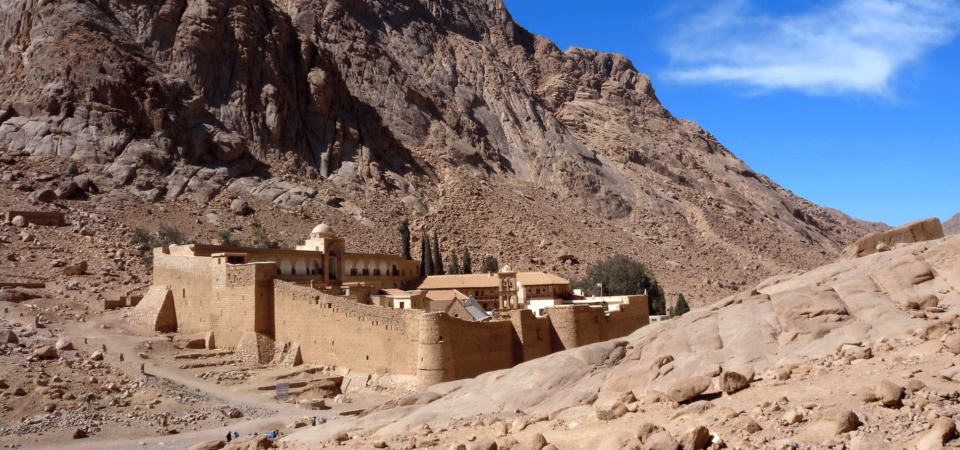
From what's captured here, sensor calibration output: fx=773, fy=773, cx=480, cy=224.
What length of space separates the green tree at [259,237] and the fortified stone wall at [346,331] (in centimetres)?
2091

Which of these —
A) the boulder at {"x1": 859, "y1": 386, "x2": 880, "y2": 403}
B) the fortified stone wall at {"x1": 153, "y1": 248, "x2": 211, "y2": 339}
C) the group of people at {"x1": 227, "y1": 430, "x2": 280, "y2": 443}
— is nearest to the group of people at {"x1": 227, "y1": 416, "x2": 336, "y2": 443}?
the group of people at {"x1": 227, "y1": 430, "x2": 280, "y2": 443}

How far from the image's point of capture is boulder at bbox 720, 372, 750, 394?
42.4 ft

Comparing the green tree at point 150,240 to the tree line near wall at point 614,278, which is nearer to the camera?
the green tree at point 150,240

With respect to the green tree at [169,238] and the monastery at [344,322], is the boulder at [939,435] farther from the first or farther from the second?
the green tree at [169,238]

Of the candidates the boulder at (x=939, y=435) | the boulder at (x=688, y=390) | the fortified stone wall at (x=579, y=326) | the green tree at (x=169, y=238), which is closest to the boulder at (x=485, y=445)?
the boulder at (x=688, y=390)

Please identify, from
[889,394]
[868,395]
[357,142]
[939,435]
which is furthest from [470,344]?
[357,142]

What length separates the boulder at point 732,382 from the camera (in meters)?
12.9

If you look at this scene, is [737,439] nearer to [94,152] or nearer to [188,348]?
[188,348]

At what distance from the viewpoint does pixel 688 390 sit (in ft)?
42.6

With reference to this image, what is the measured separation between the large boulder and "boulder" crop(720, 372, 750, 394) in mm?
10412

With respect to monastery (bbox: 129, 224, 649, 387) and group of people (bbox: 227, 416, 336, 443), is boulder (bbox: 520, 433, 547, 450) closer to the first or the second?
group of people (bbox: 227, 416, 336, 443)

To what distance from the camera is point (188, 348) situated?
1209 inches

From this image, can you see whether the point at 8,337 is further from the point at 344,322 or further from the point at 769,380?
the point at 769,380

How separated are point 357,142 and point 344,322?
156 ft
